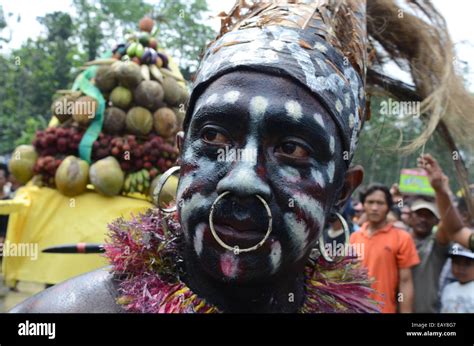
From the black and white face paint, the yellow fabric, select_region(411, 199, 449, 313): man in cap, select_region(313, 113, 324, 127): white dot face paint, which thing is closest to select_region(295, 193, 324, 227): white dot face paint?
the black and white face paint

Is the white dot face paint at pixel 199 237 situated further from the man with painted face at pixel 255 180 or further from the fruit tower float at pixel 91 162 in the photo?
the fruit tower float at pixel 91 162

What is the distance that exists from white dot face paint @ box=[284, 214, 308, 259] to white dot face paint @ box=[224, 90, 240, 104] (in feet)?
1.45

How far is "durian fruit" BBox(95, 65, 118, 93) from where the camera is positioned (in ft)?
17.9

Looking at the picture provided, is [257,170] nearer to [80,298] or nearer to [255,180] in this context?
[255,180]

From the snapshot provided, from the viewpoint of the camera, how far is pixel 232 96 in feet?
6.69

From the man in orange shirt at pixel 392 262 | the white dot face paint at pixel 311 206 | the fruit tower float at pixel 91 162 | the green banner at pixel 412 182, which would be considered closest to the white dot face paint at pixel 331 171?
the white dot face paint at pixel 311 206

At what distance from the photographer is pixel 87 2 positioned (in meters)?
15.8

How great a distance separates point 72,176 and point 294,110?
371 centimetres

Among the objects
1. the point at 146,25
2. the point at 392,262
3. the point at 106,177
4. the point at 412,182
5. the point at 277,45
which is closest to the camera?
the point at 277,45

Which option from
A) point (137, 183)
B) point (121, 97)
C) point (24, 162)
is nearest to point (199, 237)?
point (137, 183)

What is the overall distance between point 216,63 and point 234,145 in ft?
1.16

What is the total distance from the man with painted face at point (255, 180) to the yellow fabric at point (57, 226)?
286 cm

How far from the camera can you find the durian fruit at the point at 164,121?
561 centimetres
